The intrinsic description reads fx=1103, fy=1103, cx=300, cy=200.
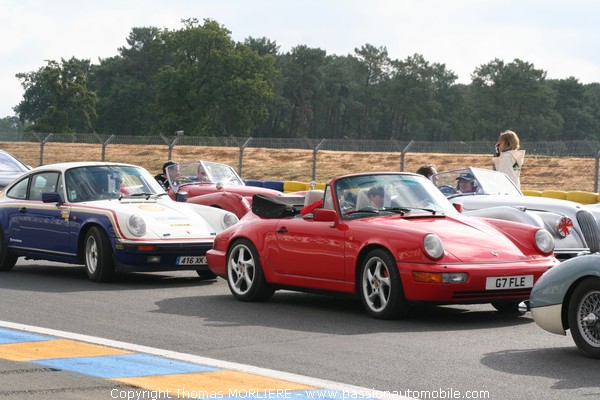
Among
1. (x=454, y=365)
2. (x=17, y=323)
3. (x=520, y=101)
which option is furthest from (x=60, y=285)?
(x=520, y=101)

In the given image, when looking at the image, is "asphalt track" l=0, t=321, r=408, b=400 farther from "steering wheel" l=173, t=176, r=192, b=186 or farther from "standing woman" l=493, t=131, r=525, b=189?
"steering wheel" l=173, t=176, r=192, b=186

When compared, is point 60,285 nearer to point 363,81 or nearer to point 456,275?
point 456,275

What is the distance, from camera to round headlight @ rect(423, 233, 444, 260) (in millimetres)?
9109

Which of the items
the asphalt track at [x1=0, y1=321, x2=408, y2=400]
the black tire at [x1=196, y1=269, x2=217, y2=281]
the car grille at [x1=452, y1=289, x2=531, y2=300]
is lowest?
the black tire at [x1=196, y1=269, x2=217, y2=281]

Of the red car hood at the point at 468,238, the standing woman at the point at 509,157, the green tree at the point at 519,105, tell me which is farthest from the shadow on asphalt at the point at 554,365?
the green tree at the point at 519,105

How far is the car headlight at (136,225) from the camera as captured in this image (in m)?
12.4

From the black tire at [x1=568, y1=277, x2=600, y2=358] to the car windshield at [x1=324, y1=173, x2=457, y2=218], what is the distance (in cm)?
284

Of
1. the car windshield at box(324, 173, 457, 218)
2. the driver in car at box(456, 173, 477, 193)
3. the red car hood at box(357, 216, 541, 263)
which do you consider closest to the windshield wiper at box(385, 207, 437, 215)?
the car windshield at box(324, 173, 457, 218)

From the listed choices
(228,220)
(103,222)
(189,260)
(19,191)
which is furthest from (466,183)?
(19,191)

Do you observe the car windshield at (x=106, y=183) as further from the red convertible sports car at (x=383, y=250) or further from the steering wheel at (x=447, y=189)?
the steering wheel at (x=447, y=189)

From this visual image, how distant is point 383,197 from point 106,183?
4.53m

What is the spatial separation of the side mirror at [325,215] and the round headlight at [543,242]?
5.95 ft

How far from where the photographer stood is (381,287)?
30.9 feet

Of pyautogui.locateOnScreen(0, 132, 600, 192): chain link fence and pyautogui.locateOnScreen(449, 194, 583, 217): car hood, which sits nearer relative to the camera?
pyautogui.locateOnScreen(449, 194, 583, 217): car hood
